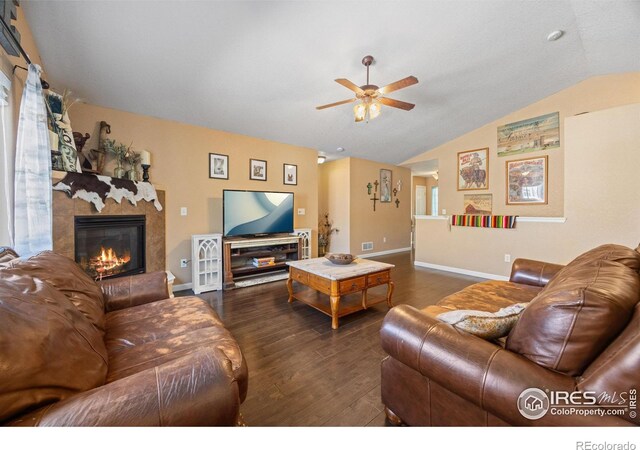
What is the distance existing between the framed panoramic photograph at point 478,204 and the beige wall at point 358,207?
1931 mm

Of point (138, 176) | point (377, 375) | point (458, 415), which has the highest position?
point (138, 176)

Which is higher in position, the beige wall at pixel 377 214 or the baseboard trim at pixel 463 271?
the beige wall at pixel 377 214

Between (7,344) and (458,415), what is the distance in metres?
1.48

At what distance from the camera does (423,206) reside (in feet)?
29.2

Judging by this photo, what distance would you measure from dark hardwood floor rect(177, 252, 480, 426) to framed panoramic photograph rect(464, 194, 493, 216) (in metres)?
2.46

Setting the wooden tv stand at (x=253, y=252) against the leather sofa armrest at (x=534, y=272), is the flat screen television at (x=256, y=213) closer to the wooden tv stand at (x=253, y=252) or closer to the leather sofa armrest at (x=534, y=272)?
the wooden tv stand at (x=253, y=252)


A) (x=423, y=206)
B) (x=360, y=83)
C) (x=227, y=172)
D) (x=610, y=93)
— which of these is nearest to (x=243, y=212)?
(x=227, y=172)

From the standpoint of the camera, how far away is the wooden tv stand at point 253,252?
3.70 m

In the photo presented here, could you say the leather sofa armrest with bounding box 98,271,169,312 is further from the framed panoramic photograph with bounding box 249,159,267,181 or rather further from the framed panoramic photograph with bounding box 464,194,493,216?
the framed panoramic photograph with bounding box 464,194,493,216

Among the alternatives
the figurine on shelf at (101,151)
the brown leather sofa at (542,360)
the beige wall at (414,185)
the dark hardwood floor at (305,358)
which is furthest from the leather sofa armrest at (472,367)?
the beige wall at (414,185)

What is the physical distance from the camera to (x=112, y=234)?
2992 mm

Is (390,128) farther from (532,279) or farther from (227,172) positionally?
(532,279)

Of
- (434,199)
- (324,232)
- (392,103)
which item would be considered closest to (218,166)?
(392,103)

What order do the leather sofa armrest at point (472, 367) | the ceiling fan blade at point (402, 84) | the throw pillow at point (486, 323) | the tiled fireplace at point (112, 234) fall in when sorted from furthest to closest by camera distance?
the tiled fireplace at point (112, 234), the ceiling fan blade at point (402, 84), the throw pillow at point (486, 323), the leather sofa armrest at point (472, 367)
